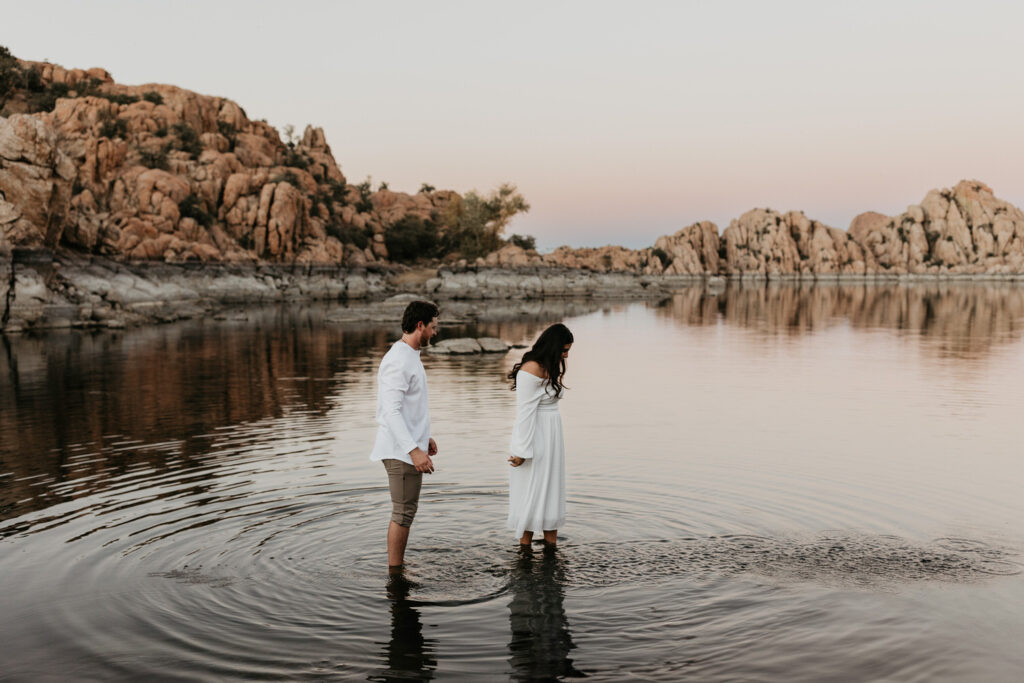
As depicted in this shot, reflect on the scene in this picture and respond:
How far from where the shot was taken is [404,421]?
788cm

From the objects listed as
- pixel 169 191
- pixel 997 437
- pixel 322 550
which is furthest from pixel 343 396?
pixel 169 191

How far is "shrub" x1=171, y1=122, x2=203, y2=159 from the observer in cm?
10606

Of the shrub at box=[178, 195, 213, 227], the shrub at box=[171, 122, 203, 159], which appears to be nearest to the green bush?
the shrub at box=[171, 122, 203, 159]

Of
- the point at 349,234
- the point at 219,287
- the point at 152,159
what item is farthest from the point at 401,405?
the point at 349,234

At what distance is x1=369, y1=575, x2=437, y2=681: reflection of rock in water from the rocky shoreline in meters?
43.0

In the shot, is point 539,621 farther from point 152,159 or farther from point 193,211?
point 152,159

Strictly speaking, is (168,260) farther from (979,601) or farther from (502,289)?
(979,601)

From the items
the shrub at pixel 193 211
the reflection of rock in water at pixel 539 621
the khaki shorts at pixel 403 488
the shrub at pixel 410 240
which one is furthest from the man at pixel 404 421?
the shrub at pixel 410 240

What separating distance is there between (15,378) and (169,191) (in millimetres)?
71008

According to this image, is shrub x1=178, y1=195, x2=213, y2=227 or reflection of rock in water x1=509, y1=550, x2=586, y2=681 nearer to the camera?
reflection of rock in water x1=509, y1=550, x2=586, y2=681

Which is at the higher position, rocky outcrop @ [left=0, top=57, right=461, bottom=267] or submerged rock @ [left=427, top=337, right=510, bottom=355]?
rocky outcrop @ [left=0, top=57, right=461, bottom=267]

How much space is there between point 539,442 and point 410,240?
11956 centimetres

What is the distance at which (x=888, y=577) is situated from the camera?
8.23 meters

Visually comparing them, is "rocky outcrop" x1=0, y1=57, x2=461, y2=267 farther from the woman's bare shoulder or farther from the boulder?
the woman's bare shoulder
